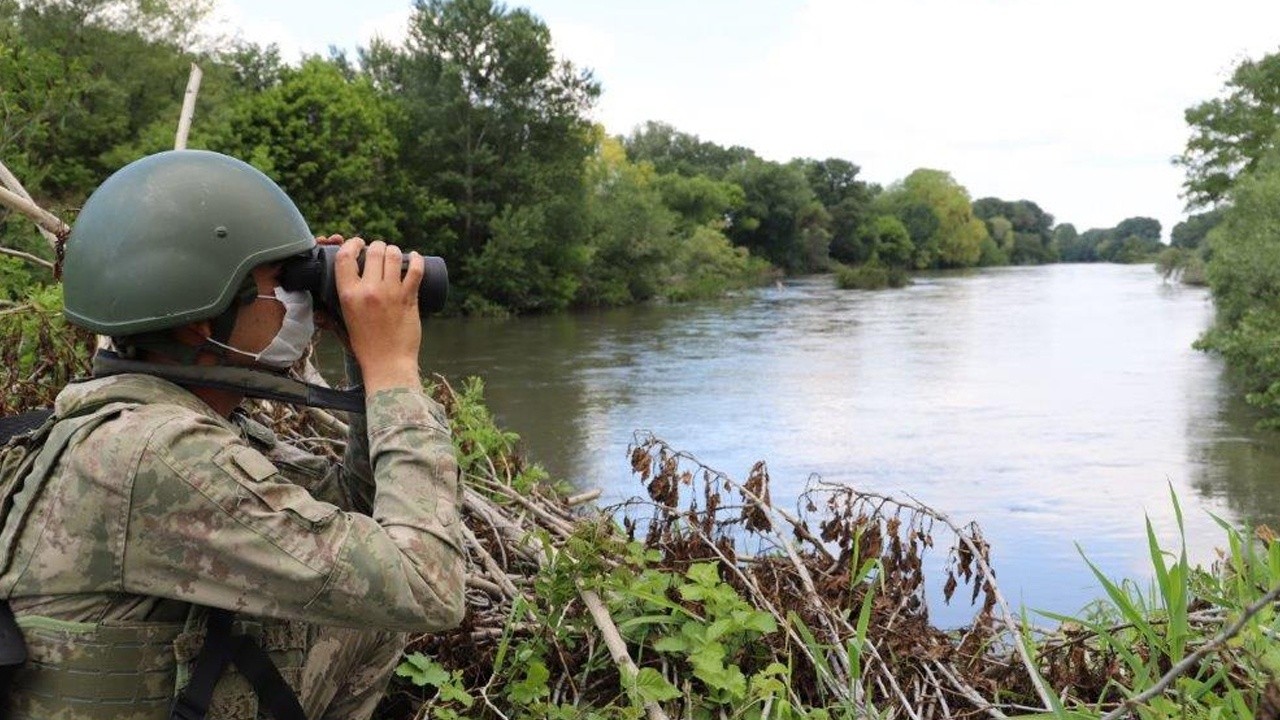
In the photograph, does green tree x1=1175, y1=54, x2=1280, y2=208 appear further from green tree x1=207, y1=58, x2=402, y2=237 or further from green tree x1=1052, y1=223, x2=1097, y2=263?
green tree x1=1052, y1=223, x2=1097, y2=263

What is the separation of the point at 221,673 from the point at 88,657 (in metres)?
0.21

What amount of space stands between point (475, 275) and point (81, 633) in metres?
33.0

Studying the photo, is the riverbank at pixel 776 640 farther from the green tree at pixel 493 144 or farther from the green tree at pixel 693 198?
the green tree at pixel 693 198

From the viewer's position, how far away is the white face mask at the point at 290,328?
214 cm

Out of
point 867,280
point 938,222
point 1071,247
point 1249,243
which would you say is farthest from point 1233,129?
point 1071,247

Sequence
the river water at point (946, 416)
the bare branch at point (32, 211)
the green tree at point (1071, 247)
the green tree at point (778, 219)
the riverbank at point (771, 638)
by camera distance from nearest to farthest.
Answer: the riverbank at point (771, 638) → the bare branch at point (32, 211) → the river water at point (946, 416) → the green tree at point (778, 219) → the green tree at point (1071, 247)

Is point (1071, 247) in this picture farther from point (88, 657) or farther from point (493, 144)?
point (88, 657)

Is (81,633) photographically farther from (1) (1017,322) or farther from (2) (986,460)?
(1) (1017,322)

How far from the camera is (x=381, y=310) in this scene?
205 cm

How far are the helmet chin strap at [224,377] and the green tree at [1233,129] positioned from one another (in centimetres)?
4187

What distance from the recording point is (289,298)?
2.15 metres

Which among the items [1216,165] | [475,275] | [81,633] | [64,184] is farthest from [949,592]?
[1216,165]

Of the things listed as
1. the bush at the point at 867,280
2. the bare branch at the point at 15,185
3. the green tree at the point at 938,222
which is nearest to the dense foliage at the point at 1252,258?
the bare branch at the point at 15,185

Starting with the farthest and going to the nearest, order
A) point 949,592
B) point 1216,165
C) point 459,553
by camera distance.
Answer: point 1216,165, point 949,592, point 459,553
